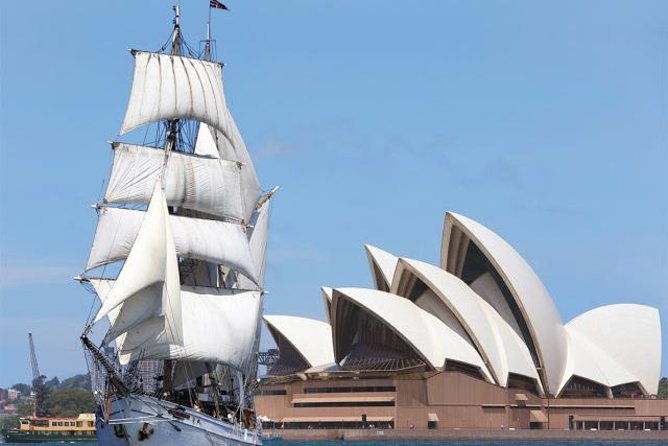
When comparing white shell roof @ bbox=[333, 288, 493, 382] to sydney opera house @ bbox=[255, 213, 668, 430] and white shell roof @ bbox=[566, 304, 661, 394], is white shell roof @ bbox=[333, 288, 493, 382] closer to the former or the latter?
sydney opera house @ bbox=[255, 213, 668, 430]

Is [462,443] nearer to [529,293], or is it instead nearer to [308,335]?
[529,293]

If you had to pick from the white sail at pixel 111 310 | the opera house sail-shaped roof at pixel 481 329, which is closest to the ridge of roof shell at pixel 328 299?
the opera house sail-shaped roof at pixel 481 329

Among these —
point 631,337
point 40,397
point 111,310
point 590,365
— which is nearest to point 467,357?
point 590,365

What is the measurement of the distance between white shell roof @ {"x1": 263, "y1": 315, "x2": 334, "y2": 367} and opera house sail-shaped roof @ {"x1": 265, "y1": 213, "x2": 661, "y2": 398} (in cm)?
57

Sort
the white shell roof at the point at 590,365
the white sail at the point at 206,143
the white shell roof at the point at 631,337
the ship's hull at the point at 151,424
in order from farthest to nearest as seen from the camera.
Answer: the white shell roof at the point at 631,337
the white shell roof at the point at 590,365
the white sail at the point at 206,143
the ship's hull at the point at 151,424

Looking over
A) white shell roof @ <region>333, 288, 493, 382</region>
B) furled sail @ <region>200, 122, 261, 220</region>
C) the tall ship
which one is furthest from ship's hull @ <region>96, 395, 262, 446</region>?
white shell roof @ <region>333, 288, 493, 382</region>

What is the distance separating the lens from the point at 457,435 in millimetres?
119375

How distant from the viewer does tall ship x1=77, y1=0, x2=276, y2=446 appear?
6469 cm

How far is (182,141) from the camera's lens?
79188 millimetres

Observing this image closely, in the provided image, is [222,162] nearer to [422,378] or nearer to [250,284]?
[250,284]

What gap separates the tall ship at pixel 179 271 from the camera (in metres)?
64.7

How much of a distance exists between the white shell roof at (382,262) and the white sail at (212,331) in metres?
47.3

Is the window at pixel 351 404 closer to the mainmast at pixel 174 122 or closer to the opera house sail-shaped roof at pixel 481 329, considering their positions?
the opera house sail-shaped roof at pixel 481 329

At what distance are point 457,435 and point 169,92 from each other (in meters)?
52.4
